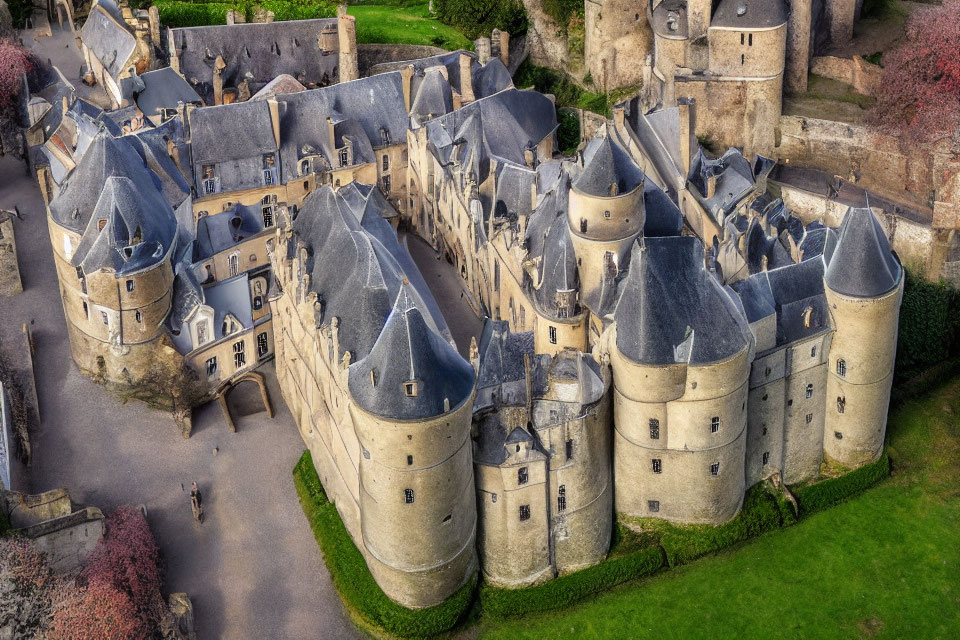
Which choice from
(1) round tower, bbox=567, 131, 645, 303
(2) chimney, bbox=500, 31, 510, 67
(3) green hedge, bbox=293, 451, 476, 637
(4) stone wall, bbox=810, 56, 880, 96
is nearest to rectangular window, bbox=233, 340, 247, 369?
(3) green hedge, bbox=293, 451, 476, 637

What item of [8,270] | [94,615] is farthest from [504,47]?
[94,615]

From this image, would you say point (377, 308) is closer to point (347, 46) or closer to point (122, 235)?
point (122, 235)

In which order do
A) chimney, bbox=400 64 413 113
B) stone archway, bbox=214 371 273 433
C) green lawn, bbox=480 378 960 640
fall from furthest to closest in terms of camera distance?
chimney, bbox=400 64 413 113
stone archway, bbox=214 371 273 433
green lawn, bbox=480 378 960 640

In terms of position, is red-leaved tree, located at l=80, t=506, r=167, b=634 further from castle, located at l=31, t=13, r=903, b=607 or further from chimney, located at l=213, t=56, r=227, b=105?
chimney, located at l=213, t=56, r=227, b=105

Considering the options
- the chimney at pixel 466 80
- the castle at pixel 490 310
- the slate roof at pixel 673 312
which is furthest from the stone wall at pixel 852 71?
the slate roof at pixel 673 312

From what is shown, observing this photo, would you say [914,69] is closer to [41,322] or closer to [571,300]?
[571,300]

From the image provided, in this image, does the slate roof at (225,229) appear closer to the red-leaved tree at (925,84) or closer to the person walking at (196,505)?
the person walking at (196,505)
